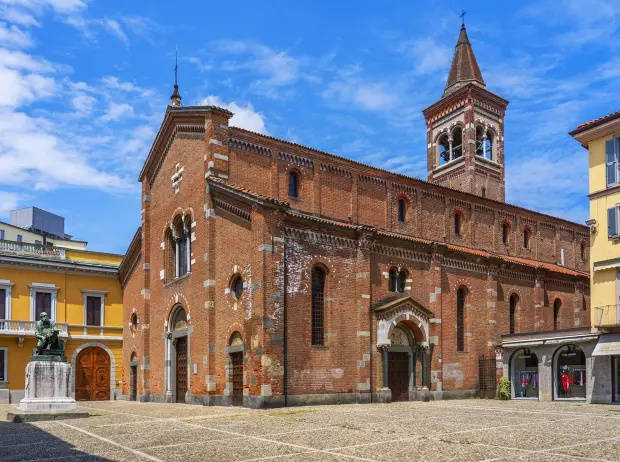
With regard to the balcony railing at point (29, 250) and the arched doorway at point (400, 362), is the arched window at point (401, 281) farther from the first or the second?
the balcony railing at point (29, 250)

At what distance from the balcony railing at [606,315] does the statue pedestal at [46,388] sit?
20.5 meters

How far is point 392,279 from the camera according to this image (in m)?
28.7

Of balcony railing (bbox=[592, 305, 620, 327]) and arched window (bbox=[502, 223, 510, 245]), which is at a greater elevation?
arched window (bbox=[502, 223, 510, 245])

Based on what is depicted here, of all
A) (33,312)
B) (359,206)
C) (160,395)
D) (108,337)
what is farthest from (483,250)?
(33,312)

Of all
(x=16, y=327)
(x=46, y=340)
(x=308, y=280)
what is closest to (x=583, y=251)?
(x=308, y=280)

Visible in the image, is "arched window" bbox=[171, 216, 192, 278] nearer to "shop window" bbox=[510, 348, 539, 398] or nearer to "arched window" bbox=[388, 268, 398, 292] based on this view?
"arched window" bbox=[388, 268, 398, 292]

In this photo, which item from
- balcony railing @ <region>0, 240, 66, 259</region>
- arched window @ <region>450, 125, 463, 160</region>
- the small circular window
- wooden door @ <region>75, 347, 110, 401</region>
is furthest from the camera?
arched window @ <region>450, 125, 463, 160</region>

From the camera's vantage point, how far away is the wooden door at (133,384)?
3412 centimetres

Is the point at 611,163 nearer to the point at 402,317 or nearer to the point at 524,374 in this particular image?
the point at 402,317

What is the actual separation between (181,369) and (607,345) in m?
18.7

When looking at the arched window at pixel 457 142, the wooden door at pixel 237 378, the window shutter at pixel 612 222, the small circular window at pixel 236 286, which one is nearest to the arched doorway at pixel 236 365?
the wooden door at pixel 237 378

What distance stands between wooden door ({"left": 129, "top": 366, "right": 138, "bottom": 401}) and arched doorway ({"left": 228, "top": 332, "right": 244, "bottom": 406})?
440 inches

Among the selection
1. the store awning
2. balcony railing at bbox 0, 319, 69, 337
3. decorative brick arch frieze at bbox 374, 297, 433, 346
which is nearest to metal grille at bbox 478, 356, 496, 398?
decorative brick arch frieze at bbox 374, 297, 433, 346

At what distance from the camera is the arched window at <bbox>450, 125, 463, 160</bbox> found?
4544 cm
